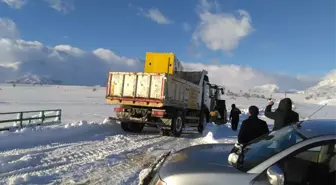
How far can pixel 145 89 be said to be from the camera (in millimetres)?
12945

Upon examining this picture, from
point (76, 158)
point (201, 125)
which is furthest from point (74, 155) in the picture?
point (201, 125)

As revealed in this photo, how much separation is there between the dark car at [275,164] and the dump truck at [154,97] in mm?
8977

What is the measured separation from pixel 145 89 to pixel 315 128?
972 cm

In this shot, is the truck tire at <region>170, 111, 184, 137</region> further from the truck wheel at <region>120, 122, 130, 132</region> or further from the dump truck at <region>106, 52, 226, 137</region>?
the truck wheel at <region>120, 122, 130, 132</region>

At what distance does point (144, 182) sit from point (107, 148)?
19.0ft

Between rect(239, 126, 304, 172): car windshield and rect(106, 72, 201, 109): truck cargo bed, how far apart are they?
8.50m

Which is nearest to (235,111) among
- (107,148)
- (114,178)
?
(107,148)

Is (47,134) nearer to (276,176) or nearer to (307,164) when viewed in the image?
(307,164)

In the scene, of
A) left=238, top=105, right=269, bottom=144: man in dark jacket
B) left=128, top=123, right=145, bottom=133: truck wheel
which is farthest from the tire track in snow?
left=238, top=105, right=269, bottom=144: man in dark jacket

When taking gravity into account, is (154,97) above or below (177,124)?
above

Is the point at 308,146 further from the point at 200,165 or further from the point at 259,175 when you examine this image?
the point at 200,165

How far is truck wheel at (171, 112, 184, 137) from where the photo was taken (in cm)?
1345

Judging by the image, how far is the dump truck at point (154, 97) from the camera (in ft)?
41.8

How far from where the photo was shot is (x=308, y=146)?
3090 mm
